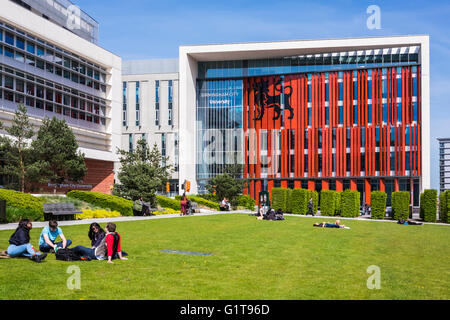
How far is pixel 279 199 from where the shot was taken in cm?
4059

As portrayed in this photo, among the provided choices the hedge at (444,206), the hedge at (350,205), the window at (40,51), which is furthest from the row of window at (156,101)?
the hedge at (444,206)

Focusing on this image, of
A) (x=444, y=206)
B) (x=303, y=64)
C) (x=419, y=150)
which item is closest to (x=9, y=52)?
(x=444, y=206)

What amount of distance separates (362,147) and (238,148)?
61.1ft

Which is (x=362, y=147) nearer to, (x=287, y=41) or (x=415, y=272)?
(x=287, y=41)

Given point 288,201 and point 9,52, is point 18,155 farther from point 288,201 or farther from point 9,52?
point 288,201

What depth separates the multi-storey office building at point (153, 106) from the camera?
7219cm

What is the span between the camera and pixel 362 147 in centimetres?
6362

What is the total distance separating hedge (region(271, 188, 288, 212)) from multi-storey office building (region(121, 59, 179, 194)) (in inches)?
1303

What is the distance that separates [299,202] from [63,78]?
2446 centimetres

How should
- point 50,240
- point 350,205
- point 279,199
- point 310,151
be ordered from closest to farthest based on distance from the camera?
point 50,240 < point 350,205 < point 279,199 < point 310,151

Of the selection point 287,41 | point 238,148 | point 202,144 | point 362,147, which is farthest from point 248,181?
point 287,41

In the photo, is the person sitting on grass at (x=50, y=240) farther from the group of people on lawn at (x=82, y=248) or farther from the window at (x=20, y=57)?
the window at (x=20, y=57)

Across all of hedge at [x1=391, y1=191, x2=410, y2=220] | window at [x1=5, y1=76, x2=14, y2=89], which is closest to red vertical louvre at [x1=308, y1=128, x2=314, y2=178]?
hedge at [x1=391, y1=191, x2=410, y2=220]

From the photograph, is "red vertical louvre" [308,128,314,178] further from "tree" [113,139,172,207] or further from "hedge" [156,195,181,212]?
"tree" [113,139,172,207]
